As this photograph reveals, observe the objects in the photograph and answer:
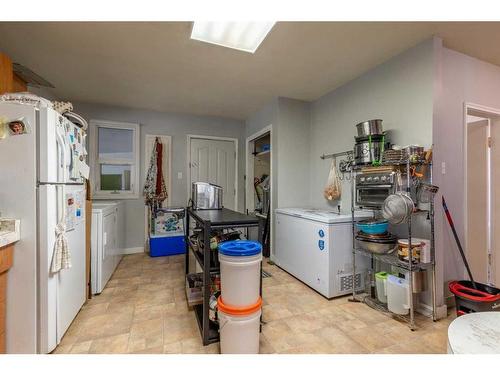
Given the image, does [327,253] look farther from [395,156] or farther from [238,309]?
[238,309]

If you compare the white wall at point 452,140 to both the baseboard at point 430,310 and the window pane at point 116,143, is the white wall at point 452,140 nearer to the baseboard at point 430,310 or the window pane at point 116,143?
the baseboard at point 430,310

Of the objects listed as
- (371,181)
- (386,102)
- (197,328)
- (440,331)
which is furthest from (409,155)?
(197,328)

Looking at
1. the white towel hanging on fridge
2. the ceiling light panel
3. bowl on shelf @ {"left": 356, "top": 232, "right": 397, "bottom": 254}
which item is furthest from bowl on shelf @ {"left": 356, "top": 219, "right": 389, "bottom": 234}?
the white towel hanging on fridge

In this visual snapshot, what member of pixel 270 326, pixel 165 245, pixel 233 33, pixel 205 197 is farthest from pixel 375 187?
pixel 165 245

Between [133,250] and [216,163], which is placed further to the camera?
[216,163]

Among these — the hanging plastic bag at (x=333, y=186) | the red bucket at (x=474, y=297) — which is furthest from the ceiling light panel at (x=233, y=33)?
the red bucket at (x=474, y=297)

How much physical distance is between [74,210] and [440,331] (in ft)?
10.0

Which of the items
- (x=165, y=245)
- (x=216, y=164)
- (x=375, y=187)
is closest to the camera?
(x=375, y=187)

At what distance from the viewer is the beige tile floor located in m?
1.57

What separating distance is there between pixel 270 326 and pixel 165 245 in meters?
2.49

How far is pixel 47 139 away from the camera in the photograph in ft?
4.78

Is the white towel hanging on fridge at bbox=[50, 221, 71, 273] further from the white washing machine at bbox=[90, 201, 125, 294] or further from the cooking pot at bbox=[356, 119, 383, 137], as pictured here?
the cooking pot at bbox=[356, 119, 383, 137]

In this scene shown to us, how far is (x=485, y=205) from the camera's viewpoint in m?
2.52

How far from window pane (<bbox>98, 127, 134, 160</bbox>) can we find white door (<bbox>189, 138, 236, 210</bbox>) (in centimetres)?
104
